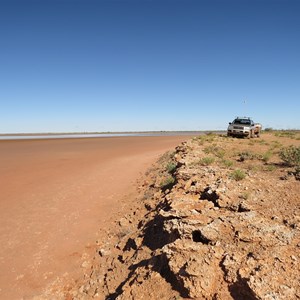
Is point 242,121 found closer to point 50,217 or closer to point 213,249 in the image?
point 50,217

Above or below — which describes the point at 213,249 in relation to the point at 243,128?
below

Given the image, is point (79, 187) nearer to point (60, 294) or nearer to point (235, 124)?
point (60, 294)

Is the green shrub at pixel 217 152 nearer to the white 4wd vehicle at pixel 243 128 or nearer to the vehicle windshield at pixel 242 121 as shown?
the white 4wd vehicle at pixel 243 128

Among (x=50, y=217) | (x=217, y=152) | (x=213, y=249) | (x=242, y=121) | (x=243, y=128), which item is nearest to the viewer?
(x=213, y=249)

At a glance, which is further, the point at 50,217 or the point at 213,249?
the point at 50,217

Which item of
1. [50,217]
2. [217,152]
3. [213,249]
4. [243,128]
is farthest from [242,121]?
→ [213,249]

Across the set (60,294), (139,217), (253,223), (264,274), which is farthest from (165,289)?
(139,217)

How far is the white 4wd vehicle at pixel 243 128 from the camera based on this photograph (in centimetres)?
2609

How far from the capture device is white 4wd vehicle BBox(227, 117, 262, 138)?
26094 millimetres

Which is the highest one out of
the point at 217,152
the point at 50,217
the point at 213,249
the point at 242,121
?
the point at 242,121

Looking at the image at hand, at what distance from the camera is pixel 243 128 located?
26.1 meters

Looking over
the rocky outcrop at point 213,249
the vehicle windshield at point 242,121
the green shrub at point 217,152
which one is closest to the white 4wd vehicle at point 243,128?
the vehicle windshield at point 242,121

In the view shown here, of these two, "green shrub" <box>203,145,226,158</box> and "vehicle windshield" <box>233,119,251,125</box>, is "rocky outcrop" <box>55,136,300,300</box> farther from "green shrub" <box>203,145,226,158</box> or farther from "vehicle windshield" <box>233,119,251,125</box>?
"vehicle windshield" <box>233,119,251,125</box>

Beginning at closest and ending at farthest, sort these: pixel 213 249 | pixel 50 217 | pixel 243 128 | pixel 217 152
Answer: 1. pixel 213 249
2. pixel 50 217
3. pixel 217 152
4. pixel 243 128
